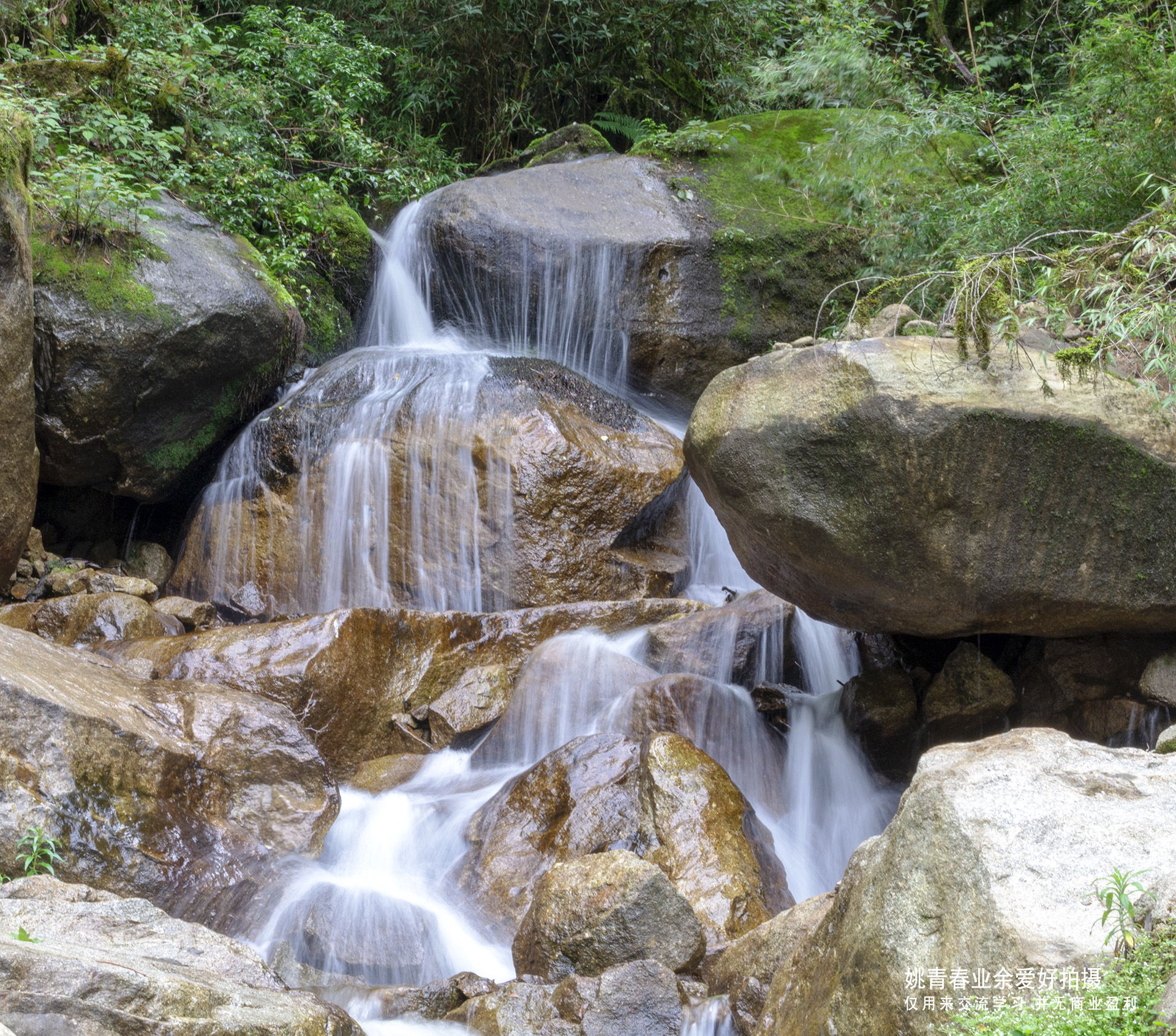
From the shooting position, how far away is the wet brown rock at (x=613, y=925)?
150 inches

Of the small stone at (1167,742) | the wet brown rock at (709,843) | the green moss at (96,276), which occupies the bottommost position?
the wet brown rock at (709,843)

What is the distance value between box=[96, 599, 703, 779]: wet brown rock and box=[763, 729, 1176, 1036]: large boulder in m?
4.45

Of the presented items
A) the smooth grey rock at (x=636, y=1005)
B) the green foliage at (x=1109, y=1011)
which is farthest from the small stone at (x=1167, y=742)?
the smooth grey rock at (x=636, y=1005)

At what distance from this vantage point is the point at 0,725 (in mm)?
4133

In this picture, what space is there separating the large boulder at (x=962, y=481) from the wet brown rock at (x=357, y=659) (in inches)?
117

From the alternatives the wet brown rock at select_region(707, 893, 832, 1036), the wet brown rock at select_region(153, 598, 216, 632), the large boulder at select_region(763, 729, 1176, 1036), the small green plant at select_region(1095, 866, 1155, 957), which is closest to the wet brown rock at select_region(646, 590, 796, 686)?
the wet brown rock at select_region(707, 893, 832, 1036)

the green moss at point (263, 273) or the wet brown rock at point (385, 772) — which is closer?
the wet brown rock at point (385, 772)

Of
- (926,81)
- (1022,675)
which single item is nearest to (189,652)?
(1022,675)

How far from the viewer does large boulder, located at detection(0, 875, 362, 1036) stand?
243 cm

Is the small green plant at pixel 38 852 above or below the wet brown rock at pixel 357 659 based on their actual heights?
above

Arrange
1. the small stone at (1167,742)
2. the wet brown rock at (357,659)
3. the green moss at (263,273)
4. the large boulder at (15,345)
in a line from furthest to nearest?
1. the green moss at (263,273)
2. the wet brown rock at (357,659)
3. the large boulder at (15,345)
4. the small stone at (1167,742)

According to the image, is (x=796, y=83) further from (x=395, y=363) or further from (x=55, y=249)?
(x=55, y=249)

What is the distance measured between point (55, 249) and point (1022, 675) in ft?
26.2

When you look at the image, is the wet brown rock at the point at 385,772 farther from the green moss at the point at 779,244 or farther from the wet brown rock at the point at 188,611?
the green moss at the point at 779,244
